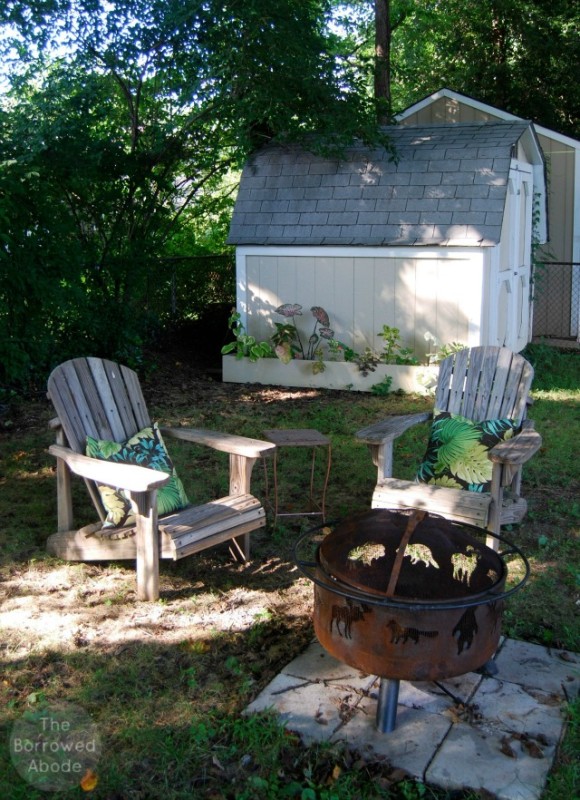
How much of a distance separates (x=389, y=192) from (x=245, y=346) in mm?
2237

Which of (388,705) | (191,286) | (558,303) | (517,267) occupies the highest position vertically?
(517,267)

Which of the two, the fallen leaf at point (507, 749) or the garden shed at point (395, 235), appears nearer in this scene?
the fallen leaf at point (507, 749)

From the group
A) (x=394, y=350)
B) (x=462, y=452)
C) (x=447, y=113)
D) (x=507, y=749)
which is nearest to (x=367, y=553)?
(x=507, y=749)

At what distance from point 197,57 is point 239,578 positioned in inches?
222

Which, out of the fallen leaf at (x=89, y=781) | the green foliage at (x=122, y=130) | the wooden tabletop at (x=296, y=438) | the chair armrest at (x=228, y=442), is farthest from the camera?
the green foliage at (x=122, y=130)

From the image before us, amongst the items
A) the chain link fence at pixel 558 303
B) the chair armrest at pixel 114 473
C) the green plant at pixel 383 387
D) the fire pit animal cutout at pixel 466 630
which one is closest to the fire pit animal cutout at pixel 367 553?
the fire pit animal cutout at pixel 466 630

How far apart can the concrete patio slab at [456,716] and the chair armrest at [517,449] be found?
0.91m

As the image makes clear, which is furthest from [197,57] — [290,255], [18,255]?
[18,255]

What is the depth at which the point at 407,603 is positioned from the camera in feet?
8.42

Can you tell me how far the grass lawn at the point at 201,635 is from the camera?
2.64m

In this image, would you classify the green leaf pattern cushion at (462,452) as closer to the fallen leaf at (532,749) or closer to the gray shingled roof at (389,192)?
the fallen leaf at (532,749)

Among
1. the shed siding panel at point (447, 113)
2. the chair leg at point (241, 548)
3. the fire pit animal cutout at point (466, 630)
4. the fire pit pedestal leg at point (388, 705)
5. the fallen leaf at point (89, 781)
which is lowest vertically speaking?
the fallen leaf at point (89, 781)

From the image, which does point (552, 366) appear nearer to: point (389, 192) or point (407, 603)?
point (389, 192)

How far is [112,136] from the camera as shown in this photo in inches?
332
